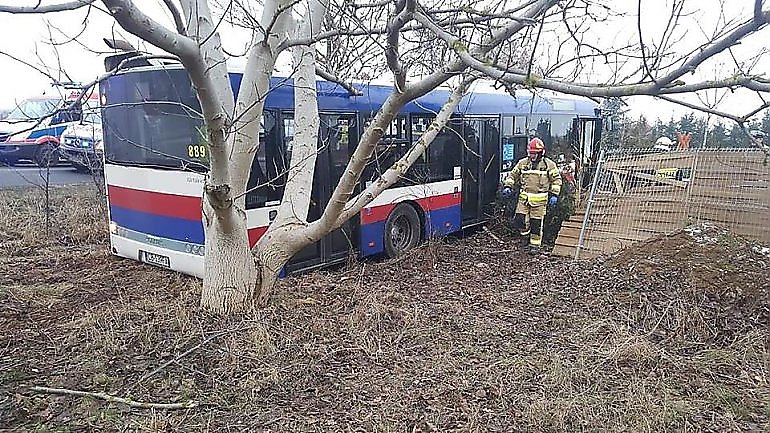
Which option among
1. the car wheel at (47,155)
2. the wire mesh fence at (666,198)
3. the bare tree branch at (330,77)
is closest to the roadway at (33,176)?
the car wheel at (47,155)

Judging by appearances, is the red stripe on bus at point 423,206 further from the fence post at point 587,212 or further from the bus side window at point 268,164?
the fence post at point 587,212

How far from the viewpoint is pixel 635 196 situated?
8.00 m

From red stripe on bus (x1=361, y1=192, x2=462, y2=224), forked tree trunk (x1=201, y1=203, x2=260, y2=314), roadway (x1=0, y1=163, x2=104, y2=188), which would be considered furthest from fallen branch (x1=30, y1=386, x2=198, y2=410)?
roadway (x1=0, y1=163, x2=104, y2=188)

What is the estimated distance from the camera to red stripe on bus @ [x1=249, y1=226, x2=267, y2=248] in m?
5.95

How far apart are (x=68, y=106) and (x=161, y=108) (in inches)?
74.3

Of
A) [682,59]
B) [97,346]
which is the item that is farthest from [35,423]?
[682,59]

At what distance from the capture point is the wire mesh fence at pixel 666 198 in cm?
708

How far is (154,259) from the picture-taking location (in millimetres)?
6457

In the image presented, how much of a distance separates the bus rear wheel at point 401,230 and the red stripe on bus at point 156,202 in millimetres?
2666

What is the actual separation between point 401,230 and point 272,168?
2.58 meters

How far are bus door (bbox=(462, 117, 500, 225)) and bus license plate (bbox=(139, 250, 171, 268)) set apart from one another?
4.51m

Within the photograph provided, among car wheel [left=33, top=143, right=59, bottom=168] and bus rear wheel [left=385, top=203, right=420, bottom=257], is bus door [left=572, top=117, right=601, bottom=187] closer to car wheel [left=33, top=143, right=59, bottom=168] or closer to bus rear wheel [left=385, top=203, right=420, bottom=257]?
bus rear wheel [left=385, top=203, right=420, bottom=257]

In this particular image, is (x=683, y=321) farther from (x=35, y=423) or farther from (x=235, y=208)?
(x=35, y=423)

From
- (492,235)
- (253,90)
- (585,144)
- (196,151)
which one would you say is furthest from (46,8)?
(585,144)
